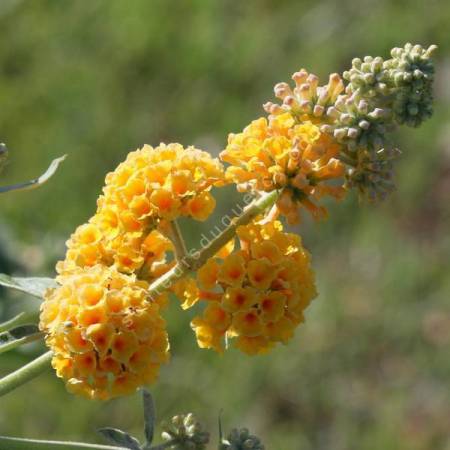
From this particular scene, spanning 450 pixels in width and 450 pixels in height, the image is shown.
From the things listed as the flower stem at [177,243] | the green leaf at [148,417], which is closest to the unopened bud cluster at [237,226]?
the flower stem at [177,243]

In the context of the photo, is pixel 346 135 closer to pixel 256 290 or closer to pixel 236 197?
pixel 256 290

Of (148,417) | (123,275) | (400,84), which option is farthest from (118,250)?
(400,84)

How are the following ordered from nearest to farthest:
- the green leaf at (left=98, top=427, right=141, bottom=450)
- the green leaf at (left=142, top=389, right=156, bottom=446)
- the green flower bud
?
the green leaf at (left=98, top=427, right=141, bottom=450) < the green leaf at (left=142, top=389, right=156, bottom=446) < the green flower bud

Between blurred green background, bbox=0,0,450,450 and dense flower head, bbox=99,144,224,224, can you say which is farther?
blurred green background, bbox=0,0,450,450

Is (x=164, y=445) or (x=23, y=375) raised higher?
(x=23, y=375)

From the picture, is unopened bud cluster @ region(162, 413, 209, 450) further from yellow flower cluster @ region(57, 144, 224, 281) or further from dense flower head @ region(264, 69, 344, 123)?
dense flower head @ region(264, 69, 344, 123)

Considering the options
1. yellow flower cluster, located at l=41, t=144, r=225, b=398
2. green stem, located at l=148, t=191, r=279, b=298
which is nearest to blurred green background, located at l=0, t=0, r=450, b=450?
yellow flower cluster, located at l=41, t=144, r=225, b=398

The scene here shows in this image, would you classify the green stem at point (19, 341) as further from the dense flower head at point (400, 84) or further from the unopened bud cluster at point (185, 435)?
the dense flower head at point (400, 84)
